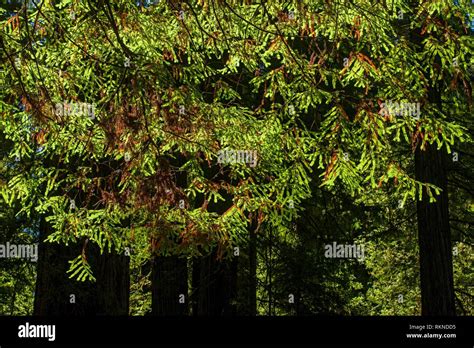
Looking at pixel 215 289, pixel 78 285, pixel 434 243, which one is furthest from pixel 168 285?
pixel 434 243

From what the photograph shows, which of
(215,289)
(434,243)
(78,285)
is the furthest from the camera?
(215,289)

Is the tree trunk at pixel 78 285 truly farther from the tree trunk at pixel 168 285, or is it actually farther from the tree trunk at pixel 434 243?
the tree trunk at pixel 434 243

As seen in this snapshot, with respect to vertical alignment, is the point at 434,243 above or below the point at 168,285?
above

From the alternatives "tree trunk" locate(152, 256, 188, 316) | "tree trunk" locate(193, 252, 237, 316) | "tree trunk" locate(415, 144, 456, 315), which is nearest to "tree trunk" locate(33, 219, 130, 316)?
"tree trunk" locate(152, 256, 188, 316)

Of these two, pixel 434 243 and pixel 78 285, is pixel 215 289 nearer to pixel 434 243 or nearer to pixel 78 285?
pixel 78 285

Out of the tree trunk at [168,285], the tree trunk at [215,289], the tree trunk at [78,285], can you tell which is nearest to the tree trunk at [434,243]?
the tree trunk at [215,289]

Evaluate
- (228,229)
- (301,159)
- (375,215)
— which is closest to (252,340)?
(228,229)

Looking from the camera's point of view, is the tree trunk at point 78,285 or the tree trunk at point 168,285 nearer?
the tree trunk at point 78,285

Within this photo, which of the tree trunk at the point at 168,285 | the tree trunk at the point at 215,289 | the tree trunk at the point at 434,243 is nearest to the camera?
the tree trunk at the point at 434,243

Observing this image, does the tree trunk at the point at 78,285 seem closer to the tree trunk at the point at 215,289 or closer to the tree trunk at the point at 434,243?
the tree trunk at the point at 215,289

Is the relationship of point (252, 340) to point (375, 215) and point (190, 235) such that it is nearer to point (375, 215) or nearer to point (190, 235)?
point (190, 235)

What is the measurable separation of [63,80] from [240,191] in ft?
7.93

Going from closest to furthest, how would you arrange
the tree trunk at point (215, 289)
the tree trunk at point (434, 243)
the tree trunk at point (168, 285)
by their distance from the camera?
the tree trunk at point (434, 243), the tree trunk at point (168, 285), the tree trunk at point (215, 289)

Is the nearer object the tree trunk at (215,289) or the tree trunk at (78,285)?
the tree trunk at (78,285)
